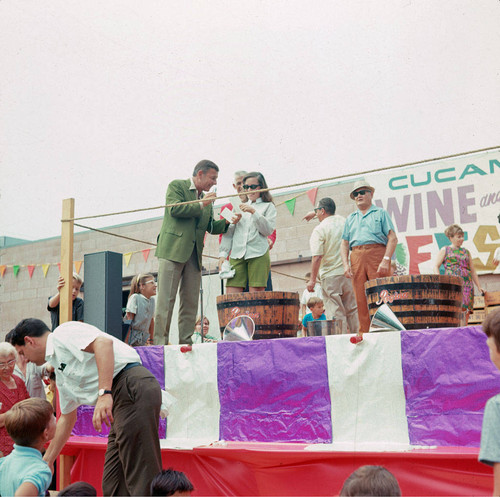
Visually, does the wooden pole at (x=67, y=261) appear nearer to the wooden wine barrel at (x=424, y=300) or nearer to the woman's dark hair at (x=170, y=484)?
the woman's dark hair at (x=170, y=484)

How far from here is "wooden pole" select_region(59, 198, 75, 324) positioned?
455 cm

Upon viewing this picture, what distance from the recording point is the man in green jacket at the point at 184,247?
458 centimetres

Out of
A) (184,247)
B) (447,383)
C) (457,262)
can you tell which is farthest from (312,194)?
(447,383)

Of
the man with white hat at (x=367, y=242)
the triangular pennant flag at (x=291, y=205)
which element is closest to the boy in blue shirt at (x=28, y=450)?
the man with white hat at (x=367, y=242)

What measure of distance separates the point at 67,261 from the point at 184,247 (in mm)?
903

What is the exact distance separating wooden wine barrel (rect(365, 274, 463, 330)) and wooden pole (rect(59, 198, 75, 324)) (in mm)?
2362

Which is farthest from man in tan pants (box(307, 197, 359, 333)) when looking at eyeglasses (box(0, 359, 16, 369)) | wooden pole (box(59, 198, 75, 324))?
eyeglasses (box(0, 359, 16, 369))

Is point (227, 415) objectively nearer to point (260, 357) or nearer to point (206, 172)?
point (260, 357)

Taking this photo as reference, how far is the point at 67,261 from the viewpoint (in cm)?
462

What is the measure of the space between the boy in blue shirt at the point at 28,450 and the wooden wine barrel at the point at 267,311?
1808 mm

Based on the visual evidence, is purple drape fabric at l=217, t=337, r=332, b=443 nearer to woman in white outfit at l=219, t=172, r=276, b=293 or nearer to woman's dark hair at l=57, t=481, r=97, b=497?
woman in white outfit at l=219, t=172, r=276, b=293

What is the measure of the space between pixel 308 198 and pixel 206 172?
5.26m

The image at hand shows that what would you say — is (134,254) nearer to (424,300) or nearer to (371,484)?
(424,300)

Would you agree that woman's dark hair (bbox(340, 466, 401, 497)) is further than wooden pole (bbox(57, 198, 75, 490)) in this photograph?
No
